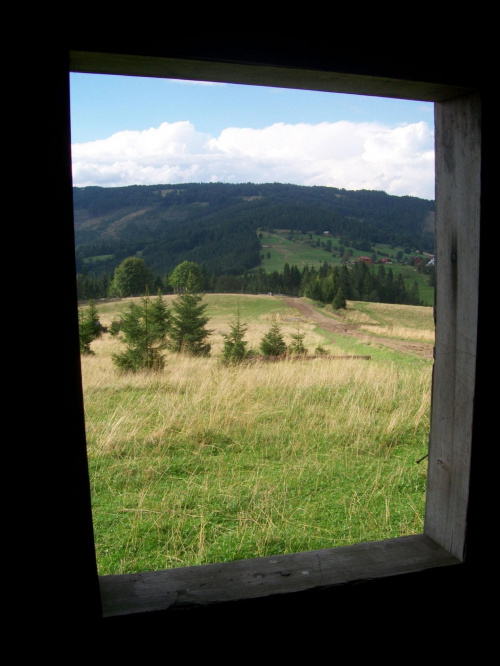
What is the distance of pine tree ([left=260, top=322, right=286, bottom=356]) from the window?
8.05m

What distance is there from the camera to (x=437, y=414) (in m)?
1.43

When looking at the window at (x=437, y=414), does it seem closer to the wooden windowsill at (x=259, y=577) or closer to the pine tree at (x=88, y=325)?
the wooden windowsill at (x=259, y=577)

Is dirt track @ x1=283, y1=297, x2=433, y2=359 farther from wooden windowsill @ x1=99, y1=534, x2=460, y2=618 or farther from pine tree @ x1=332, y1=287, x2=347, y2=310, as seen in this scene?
wooden windowsill @ x1=99, y1=534, x2=460, y2=618

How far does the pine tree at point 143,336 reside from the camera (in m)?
8.28

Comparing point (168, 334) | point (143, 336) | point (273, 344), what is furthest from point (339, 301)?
point (143, 336)

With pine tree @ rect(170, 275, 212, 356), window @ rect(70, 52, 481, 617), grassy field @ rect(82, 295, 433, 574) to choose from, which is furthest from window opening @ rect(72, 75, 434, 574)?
pine tree @ rect(170, 275, 212, 356)

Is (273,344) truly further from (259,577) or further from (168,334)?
(259,577)

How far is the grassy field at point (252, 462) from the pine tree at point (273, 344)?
3.33 metres

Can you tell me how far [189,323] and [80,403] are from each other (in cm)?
847

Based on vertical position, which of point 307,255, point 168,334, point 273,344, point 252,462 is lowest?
point 252,462

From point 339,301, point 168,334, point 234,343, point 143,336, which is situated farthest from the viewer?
point 339,301

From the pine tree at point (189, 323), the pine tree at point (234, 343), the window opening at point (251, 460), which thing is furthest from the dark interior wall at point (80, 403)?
the pine tree at point (189, 323)

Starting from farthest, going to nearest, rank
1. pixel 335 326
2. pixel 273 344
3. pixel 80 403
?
1. pixel 335 326
2. pixel 273 344
3. pixel 80 403

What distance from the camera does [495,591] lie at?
1.37 metres
